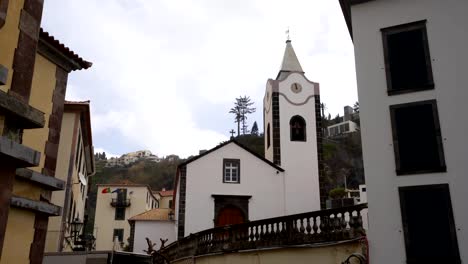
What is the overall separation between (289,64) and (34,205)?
84.6 feet

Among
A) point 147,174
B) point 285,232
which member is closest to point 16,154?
point 285,232

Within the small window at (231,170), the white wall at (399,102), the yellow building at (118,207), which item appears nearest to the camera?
the white wall at (399,102)

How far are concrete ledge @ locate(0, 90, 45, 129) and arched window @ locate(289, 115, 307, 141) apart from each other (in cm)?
2360

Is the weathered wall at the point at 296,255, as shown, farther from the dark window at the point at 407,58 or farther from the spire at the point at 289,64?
the spire at the point at 289,64

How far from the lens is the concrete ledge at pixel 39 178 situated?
7.70 metres

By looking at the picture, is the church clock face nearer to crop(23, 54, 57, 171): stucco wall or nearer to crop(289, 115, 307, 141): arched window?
crop(289, 115, 307, 141): arched window

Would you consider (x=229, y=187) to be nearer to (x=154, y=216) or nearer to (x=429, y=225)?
(x=154, y=216)

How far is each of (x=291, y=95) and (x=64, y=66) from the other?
20.8 m

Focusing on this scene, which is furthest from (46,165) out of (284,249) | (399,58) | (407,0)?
(407,0)

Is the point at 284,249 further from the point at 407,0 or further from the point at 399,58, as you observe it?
the point at 407,0

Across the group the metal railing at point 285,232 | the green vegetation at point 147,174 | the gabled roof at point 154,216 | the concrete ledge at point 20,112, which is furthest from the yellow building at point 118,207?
the concrete ledge at point 20,112

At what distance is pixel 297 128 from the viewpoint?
93.9 feet

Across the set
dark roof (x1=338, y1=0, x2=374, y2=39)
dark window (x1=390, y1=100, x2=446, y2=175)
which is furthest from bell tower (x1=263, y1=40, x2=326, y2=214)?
dark window (x1=390, y1=100, x2=446, y2=175)

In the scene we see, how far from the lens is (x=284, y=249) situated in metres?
13.4
